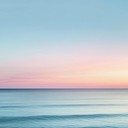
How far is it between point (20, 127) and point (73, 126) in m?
→ 7.26

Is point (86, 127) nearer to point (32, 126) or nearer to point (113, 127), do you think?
point (113, 127)

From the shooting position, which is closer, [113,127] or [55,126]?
[113,127]

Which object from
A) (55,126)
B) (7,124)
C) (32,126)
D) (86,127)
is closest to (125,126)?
(86,127)

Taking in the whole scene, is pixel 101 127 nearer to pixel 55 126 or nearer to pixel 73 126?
Result: pixel 73 126

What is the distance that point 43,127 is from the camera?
3919 cm

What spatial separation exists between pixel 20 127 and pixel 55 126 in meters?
4.92

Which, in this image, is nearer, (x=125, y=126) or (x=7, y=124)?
(x=125, y=126)

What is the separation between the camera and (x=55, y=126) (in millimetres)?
40406

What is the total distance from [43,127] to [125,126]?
11.0 metres

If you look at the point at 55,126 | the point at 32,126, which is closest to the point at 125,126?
the point at 55,126

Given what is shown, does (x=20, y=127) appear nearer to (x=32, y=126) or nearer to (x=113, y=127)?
(x=32, y=126)

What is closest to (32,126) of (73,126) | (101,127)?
(73,126)

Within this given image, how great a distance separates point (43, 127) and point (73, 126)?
13.5 ft

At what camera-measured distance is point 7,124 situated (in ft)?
136
